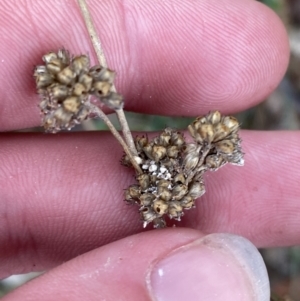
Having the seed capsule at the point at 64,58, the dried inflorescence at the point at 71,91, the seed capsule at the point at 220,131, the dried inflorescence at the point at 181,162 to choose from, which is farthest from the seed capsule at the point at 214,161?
the seed capsule at the point at 64,58

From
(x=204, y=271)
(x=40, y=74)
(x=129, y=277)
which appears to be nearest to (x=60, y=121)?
(x=40, y=74)

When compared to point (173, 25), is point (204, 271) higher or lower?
lower

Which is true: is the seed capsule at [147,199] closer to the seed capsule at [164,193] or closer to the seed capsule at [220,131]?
the seed capsule at [164,193]

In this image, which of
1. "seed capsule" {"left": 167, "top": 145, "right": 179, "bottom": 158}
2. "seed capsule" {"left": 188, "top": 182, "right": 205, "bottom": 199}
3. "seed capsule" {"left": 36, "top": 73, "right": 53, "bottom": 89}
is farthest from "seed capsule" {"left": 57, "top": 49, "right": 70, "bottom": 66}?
"seed capsule" {"left": 188, "top": 182, "right": 205, "bottom": 199}

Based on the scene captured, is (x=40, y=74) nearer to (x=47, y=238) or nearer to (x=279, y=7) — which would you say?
(x=47, y=238)

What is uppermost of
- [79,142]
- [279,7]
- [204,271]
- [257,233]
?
[279,7]
